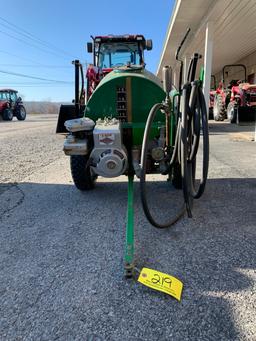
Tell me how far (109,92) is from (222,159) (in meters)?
3.28

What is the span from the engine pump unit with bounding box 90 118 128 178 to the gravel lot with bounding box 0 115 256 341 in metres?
0.49

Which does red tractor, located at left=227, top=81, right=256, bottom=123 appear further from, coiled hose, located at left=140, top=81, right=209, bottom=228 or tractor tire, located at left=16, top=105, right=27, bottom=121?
tractor tire, located at left=16, top=105, right=27, bottom=121

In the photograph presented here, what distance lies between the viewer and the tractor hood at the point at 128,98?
136 inches

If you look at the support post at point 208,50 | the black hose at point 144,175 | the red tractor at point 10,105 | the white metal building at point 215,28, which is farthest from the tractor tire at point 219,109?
the red tractor at point 10,105

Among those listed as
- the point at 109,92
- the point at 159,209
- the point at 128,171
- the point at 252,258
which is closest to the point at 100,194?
the point at 128,171

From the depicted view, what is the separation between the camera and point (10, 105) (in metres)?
21.9

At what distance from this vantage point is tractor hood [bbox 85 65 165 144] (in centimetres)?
347

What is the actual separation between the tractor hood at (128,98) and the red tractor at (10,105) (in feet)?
64.0

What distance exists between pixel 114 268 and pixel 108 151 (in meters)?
1.33

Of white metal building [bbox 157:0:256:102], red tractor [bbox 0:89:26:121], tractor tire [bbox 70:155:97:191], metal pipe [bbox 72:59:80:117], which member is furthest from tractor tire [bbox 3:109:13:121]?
tractor tire [bbox 70:155:97:191]

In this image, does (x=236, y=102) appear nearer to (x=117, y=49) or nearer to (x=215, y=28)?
(x=215, y=28)

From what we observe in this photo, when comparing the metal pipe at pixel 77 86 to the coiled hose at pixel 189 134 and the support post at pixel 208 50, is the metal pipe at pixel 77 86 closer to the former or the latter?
the coiled hose at pixel 189 134

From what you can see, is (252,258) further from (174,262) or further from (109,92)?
(109,92)

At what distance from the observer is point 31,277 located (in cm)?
218
